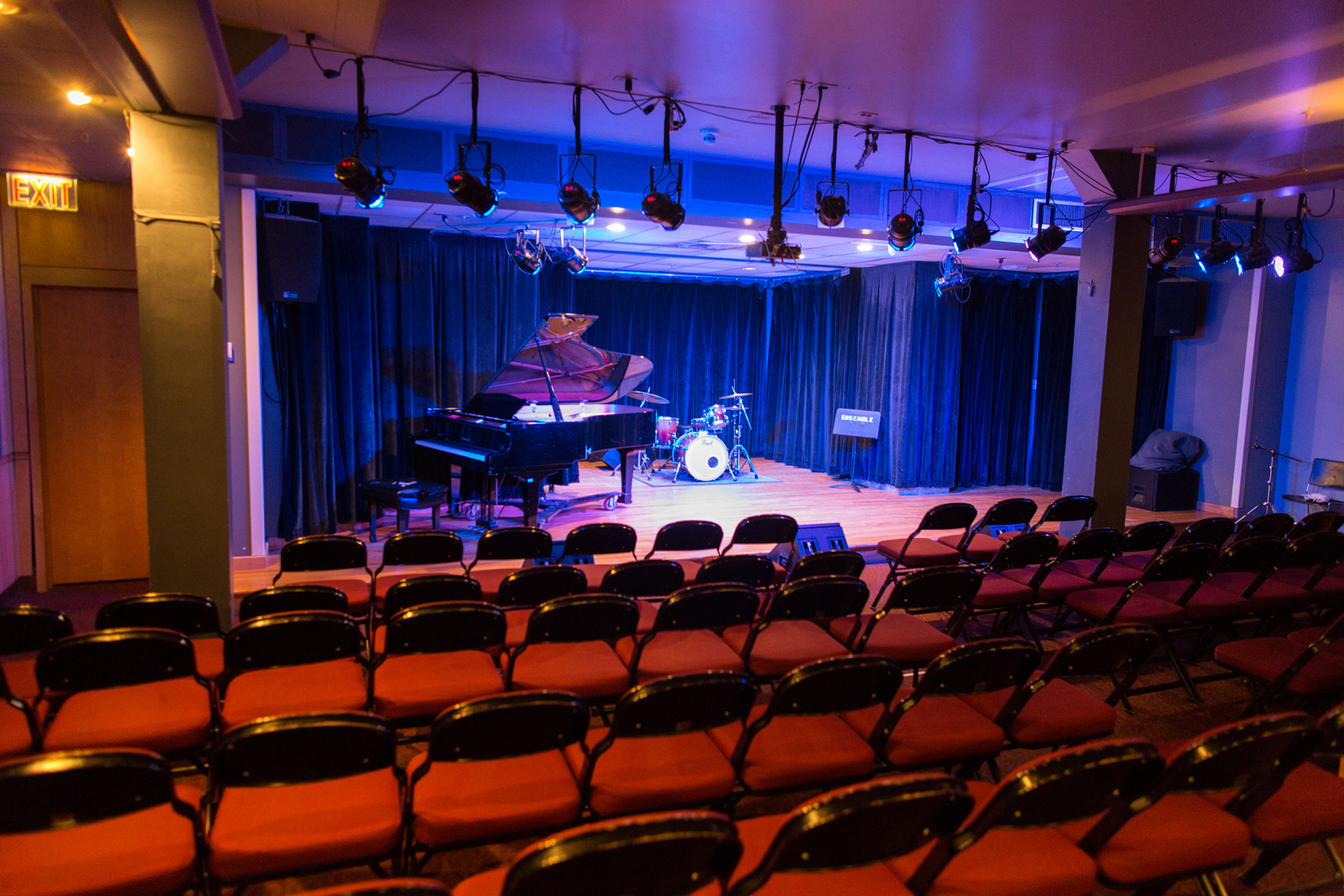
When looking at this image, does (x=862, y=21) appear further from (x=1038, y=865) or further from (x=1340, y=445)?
(x=1340, y=445)

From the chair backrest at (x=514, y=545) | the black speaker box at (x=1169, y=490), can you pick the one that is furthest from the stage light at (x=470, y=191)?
the black speaker box at (x=1169, y=490)

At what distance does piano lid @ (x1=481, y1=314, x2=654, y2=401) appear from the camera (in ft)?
27.8

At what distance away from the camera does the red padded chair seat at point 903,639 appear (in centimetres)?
344

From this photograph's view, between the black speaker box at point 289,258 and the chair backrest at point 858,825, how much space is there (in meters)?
6.37

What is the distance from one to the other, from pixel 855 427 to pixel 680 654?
8495 mm

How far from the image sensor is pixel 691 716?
2277 mm

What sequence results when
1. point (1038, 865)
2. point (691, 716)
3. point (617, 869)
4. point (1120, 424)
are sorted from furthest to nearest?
point (1120, 424) → point (691, 716) → point (1038, 865) → point (617, 869)

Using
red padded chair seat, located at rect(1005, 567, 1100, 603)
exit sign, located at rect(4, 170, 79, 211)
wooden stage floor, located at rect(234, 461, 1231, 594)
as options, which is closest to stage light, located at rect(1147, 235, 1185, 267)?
wooden stage floor, located at rect(234, 461, 1231, 594)

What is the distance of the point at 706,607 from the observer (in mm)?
3209

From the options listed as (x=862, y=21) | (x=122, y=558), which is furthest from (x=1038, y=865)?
(x=122, y=558)

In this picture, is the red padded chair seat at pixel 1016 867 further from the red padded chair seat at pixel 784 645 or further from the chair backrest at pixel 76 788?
the chair backrest at pixel 76 788

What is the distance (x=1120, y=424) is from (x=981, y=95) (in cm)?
337

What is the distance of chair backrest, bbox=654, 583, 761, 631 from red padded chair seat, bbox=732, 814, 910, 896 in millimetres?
1164

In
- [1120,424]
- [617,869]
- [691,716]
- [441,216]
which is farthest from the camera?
[441,216]
